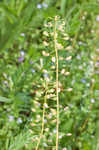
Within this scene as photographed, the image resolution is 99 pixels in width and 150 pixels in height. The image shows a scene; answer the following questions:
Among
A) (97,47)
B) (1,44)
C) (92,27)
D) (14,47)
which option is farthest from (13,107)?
(92,27)

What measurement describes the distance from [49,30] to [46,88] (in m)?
0.26

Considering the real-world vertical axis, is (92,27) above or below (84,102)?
above

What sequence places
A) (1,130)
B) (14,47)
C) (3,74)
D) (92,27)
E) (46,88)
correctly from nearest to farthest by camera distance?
(46,88)
(1,130)
(3,74)
(14,47)
(92,27)

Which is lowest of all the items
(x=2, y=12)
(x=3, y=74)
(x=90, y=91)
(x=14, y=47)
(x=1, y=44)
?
(x=90, y=91)

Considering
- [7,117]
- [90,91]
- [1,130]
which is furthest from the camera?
[90,91]

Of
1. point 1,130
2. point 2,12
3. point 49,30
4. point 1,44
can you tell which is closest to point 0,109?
point 1,130

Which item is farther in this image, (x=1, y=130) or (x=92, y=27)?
(x=92, y=27)

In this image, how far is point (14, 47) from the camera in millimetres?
2256

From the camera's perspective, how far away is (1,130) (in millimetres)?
1660

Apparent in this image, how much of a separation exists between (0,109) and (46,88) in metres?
0.98

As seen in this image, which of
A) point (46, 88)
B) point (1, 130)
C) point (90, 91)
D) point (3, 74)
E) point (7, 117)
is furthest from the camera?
point (90, 91)

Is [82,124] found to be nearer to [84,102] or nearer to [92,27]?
[84,102]

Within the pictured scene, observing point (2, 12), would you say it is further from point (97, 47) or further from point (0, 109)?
point (97, 47)

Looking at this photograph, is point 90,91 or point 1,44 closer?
point 1,44
